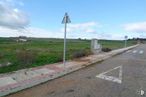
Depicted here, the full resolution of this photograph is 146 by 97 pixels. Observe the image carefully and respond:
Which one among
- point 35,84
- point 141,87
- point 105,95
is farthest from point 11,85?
point 141,87

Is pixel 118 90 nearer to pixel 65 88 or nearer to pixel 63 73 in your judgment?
pixel 65 88

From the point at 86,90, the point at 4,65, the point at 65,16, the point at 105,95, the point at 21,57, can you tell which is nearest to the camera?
the point at 105,95

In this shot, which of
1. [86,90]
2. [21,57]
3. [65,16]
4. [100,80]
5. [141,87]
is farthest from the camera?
[21,57]

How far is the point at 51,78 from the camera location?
28.0ft

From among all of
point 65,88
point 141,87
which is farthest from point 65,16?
point 141,87

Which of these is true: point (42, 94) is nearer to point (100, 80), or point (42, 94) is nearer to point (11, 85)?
point (11, 85)

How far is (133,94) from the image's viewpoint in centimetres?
629

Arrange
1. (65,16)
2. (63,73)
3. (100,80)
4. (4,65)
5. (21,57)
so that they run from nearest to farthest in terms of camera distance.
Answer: (100,80) → (63,73) → (65,16) → (4,65) → (21,57)

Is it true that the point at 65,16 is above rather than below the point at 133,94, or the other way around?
above

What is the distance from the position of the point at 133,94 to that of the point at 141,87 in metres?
1.05

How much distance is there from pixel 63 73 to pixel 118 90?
11.8ft

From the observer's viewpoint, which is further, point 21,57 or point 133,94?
point 21,57

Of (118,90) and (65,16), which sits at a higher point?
(65,16)

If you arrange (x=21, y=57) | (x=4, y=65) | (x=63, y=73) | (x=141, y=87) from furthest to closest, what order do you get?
(x=21, y=57)
(x=4, y=65)
(x=63, y=73)
(x=141, y=87)
